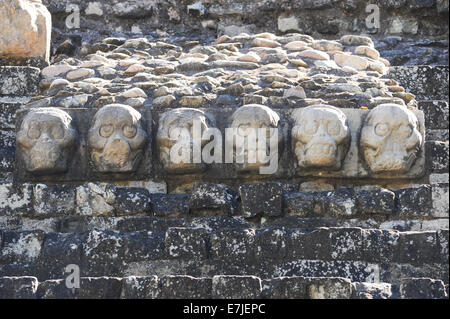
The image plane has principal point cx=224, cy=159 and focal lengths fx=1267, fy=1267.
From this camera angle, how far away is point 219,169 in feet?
23.2

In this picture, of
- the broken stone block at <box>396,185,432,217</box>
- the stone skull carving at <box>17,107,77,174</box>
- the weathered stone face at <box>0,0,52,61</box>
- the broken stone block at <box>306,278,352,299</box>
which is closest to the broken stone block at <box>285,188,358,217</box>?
the broken stone block at <box>396,185,432,217</box>

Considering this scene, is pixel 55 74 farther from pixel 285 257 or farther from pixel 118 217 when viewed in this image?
pixel 285 257

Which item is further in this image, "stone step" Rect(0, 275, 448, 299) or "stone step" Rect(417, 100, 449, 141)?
"stone step" Rect(417, 100, 449, 141)

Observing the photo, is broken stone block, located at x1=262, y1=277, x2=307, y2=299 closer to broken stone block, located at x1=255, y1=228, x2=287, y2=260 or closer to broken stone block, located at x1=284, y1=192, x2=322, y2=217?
broken stone block, located at x1=255, y1=228, x2=287, y2=260

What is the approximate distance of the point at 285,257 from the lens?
6.27 m

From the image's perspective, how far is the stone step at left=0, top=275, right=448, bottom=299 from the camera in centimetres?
569

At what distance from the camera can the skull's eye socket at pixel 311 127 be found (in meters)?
6.98

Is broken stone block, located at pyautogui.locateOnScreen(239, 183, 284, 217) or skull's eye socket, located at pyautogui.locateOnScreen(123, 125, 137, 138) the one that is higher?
skull's eye socket, located at pyautogui.locateOnScreen(123, 125, 137, 138)

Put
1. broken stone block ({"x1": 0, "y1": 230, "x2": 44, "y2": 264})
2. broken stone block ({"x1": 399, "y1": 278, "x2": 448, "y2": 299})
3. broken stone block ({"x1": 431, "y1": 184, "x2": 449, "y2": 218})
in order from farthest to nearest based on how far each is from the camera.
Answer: broken stone block ({"x1": 431, "y1": 184, "x2": 449, "y2": 218}), broken stone block ({"x1": 0, "y1": 230, "x2": 44, "y2": 264}), broken stone block ({"x1": 399, "y1": 278, "x2": 448, "y2": 299})

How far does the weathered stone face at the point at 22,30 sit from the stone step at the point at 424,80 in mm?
2324

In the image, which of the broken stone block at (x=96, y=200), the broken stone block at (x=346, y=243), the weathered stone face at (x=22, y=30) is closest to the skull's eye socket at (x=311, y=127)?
the broken stone block at (x=346, y=243)

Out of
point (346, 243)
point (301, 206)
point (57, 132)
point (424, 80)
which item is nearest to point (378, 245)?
point (346, 243)

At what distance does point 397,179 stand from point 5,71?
2.67m
